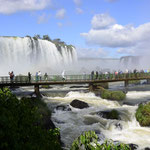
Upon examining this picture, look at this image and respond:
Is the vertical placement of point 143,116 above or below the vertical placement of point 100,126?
above

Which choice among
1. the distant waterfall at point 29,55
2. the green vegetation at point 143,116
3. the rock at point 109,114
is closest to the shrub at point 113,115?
the rock at point 109,114

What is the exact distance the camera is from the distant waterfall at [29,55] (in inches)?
2109

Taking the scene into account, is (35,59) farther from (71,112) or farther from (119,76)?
A: (71,112)

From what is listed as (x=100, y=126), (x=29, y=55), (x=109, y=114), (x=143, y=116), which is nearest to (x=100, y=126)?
(x=100, y=126)

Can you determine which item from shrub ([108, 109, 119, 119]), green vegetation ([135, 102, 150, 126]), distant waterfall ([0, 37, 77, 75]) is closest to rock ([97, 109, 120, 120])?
shrub ([108, 109, 119, 119])

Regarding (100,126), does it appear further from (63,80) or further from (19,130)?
(63,80)

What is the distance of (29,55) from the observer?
196 feet

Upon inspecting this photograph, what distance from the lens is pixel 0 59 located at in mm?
53250

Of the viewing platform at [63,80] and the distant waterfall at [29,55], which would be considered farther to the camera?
the distant waterfall at [29,55]

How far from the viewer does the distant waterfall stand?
53562 millimetres

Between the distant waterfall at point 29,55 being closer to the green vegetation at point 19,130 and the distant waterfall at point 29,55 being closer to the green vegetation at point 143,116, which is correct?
the green vegetation at point 143,116

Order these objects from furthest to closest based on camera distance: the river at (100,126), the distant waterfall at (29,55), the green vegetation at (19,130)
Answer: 1. the distant waterfall at (29,55)
2. the river at (100,126)
3. the green vegetation at (19,130)

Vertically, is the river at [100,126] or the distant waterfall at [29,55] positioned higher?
the distant waterfall at [29,55]

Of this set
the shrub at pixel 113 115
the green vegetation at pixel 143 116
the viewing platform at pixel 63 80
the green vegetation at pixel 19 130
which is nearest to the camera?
the green vegetation at pixel 19 130
